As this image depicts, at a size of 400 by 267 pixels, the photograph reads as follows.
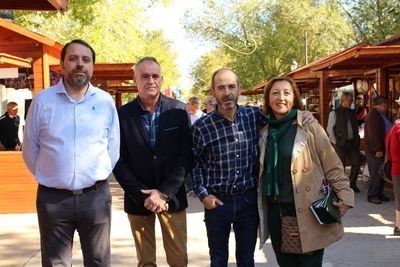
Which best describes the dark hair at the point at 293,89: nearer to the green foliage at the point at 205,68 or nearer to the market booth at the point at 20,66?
the market booth at the point at 20,66

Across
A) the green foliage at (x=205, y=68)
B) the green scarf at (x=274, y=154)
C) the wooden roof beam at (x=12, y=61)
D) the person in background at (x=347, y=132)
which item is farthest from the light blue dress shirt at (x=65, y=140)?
the green foliage at (x=205, y=68)

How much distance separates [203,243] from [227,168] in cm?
285

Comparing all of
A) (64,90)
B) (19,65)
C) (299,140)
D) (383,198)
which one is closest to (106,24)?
(19,65)

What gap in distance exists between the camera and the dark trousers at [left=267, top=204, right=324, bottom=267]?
3.38m

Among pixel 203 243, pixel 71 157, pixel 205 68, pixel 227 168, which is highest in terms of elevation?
→ pixel 205 68

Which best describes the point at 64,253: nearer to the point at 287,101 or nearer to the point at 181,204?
the point at 181,204

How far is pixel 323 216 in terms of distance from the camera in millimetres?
3279

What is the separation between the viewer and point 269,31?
36594 millimetres

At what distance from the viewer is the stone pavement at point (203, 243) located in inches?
210

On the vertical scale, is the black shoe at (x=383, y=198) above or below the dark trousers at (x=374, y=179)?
below

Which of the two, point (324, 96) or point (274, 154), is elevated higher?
point (324, 96)

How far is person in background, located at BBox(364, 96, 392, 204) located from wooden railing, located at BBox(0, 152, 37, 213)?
18.1 ft

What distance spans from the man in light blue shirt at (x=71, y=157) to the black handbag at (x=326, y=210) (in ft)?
4.44

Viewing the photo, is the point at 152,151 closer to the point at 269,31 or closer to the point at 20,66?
the point at 20,66
